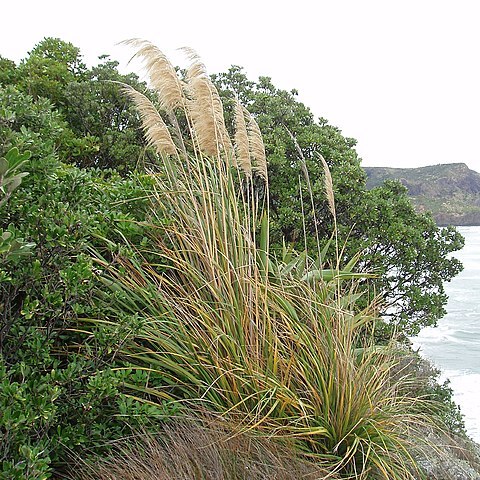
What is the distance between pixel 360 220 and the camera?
24.8 ft

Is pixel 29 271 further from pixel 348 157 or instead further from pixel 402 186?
pixel 402 186

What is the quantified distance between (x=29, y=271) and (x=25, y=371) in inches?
15.7

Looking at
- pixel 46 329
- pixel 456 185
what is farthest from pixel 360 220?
pixel 456 185

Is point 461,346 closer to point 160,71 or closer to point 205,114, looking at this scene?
point 205,114

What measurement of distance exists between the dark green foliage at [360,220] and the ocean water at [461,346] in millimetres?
1226

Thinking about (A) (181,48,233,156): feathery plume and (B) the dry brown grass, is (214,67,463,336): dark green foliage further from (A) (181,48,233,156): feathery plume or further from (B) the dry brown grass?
(B) the dry brown grass

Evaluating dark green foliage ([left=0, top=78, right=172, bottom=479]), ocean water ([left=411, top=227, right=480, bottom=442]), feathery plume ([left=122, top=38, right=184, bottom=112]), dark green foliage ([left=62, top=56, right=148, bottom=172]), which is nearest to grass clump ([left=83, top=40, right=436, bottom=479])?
dark green foliage ([left=0, top=78, right=172, bottom=479])

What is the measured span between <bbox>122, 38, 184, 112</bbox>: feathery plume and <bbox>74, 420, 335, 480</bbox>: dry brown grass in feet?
7.67

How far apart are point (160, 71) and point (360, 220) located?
4.52 meters

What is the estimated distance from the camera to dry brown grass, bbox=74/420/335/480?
211cm

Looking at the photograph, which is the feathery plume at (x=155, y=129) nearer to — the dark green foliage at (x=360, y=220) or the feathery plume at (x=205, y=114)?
the feathery plume at (x=205, y=114)

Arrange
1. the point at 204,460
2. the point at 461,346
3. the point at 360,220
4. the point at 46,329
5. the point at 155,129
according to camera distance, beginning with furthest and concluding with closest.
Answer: the point at 461,346 → the point at 360,220 → the point at 155,129 → the point at 46,329 → the point at 204,460

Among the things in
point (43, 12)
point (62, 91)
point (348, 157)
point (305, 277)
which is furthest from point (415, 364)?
point (43, 12)

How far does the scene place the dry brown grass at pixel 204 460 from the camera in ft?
6.91
